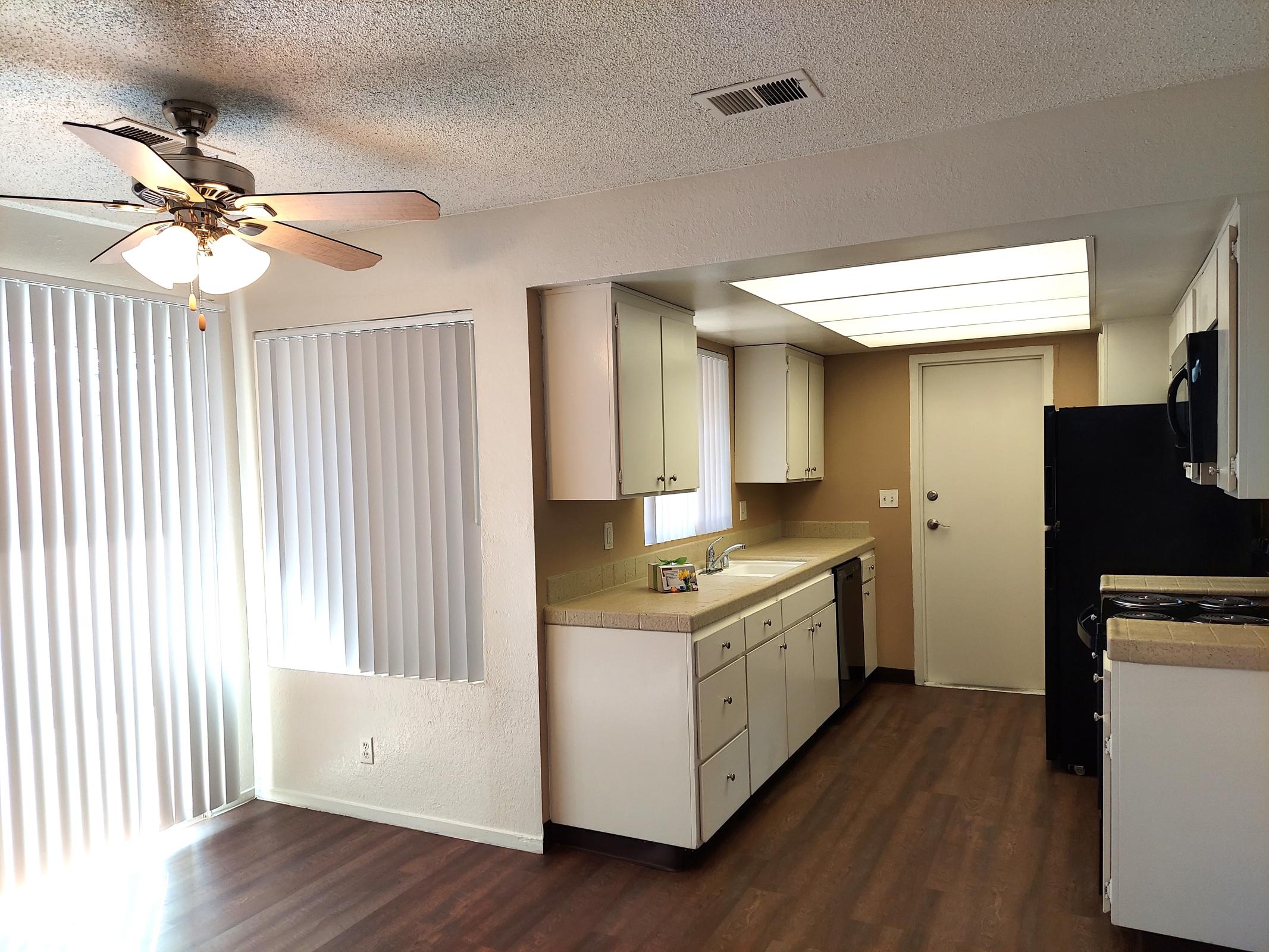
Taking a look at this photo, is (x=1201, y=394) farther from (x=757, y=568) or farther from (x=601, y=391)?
(x=757, y=568)

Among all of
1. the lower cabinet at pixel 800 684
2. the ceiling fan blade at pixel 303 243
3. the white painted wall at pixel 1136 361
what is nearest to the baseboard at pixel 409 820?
the lower cabinet at pixel 800 684

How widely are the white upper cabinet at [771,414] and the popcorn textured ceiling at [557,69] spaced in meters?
2.38

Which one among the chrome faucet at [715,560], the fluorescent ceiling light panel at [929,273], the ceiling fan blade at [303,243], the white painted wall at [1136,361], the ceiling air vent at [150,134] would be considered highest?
the ceiling air vent at [150,134]

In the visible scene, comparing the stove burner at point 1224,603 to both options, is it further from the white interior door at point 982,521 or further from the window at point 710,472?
the window at point 710,472

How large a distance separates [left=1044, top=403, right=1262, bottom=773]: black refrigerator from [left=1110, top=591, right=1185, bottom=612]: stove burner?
0.66 meters

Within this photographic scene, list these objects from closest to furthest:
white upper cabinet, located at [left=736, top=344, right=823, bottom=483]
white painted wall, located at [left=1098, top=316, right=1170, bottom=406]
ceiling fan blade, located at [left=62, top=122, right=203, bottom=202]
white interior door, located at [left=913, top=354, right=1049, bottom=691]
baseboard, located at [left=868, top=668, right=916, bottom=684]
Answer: ceiling fan blade, located at [left=62, top=122, right=203, bottom=202] < white painted wall, located at [left=1098, top=316, right=1170, bottom=406] < white upper cabinet, located at [left=736, top=344, right=823, bottom=483] < white interior door, located at [left=913, top=354, right=1049, bottom=691] < baseboard, located at [left=868, top=668, right=916, bottom=684]

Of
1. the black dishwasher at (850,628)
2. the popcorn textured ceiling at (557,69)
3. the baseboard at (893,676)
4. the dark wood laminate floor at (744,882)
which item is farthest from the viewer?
the baseboard at (893,676)

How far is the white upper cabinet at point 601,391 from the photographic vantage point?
3.43 meters

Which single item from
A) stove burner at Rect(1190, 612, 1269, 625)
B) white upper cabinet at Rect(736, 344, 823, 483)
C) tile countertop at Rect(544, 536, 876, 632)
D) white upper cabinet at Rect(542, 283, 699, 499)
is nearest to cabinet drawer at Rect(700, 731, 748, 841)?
tile countertop at Rect(544, 536, 876, 632)

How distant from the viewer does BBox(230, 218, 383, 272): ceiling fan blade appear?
7.83ft

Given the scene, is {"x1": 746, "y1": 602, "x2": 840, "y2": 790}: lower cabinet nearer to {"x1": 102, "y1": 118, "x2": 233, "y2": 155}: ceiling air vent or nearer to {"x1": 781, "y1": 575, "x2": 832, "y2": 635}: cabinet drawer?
{"x1": 781, "y1": 575, "x2": 832, "y2": 635}: cabinet drawer

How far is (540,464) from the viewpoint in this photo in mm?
3521

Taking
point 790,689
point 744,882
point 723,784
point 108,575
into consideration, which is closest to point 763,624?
point 790,689

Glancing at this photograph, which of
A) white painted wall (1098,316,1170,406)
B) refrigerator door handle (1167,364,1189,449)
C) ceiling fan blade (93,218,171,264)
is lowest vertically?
refrigerator door handle (1167,364,1189,449)
